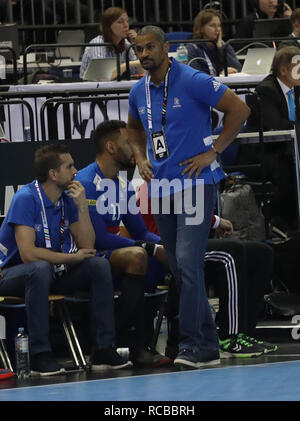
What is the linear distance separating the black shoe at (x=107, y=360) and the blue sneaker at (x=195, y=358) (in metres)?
0.41

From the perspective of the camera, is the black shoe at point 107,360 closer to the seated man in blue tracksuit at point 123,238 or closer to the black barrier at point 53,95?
the seated man in blue tracksuit at point 123,238

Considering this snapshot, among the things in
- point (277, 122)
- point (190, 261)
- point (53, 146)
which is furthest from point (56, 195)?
point (277, 122)

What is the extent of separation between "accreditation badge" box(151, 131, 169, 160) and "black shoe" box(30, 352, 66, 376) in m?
1.45

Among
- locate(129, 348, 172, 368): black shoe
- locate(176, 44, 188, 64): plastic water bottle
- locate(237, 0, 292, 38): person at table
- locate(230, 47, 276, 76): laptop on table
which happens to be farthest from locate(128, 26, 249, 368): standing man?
locate(237, 0, 292, 38): person at table

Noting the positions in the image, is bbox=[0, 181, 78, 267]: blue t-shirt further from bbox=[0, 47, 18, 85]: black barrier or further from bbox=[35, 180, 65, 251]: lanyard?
bbox=[0, 47, 18, 85]: black barrier

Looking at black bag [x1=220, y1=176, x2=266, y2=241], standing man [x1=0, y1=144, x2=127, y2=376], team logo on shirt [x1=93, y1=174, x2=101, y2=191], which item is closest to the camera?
standing man [x1=0, y1=144, x2=127, y2=376]

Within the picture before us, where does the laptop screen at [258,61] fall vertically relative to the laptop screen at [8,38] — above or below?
below

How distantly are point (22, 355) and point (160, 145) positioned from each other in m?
1.61

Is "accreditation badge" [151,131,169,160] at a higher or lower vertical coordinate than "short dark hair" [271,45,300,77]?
lower

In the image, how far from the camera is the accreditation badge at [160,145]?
273 inches

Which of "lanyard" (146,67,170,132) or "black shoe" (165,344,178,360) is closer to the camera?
"lanyard" (146,67,170,132)

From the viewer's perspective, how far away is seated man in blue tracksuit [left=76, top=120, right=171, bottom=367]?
7242mm

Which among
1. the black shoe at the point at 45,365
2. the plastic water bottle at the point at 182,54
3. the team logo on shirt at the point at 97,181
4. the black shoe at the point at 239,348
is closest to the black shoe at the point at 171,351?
the black shoe at the point at 239,348
